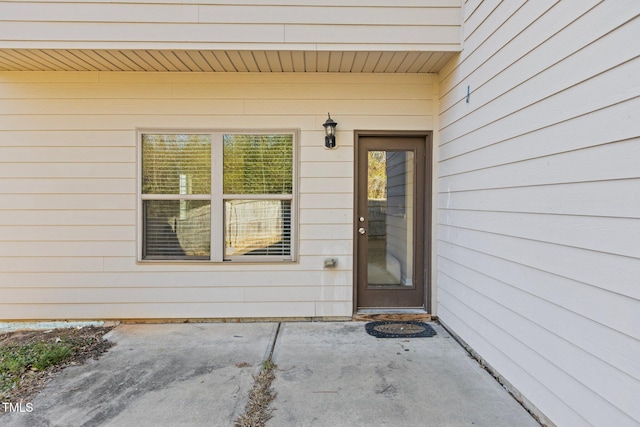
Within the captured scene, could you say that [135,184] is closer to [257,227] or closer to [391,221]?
[257,227]

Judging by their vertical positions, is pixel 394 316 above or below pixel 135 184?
below

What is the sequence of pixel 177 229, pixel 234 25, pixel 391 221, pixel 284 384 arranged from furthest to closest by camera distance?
pixel 391 221, pixel 177 229, pixel 234 25, pixel 284 384

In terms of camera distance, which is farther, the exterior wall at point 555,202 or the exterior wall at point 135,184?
the exterior wall at point 135,184

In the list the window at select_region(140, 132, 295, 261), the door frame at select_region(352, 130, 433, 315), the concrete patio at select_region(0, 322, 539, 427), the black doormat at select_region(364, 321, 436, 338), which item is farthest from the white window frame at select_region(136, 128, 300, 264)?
the black doormat at select_region(364, 321, 436, 338)

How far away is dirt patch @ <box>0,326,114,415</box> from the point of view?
7.38 feet

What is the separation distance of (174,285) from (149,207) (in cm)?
83

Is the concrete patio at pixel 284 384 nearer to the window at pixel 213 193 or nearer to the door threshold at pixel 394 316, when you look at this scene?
the door threshold at pixel 394 316

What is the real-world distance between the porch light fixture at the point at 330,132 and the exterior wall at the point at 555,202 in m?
1.20

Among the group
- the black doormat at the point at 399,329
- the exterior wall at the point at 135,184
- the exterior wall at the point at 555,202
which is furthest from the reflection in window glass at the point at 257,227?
the exterior wall at the point at 555,202

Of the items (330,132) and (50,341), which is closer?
(50,341)

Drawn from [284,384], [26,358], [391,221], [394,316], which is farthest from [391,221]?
[26,358]

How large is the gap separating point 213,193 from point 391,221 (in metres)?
1.85

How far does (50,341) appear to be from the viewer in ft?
9.95

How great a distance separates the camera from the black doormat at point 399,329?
3178 millimetres
